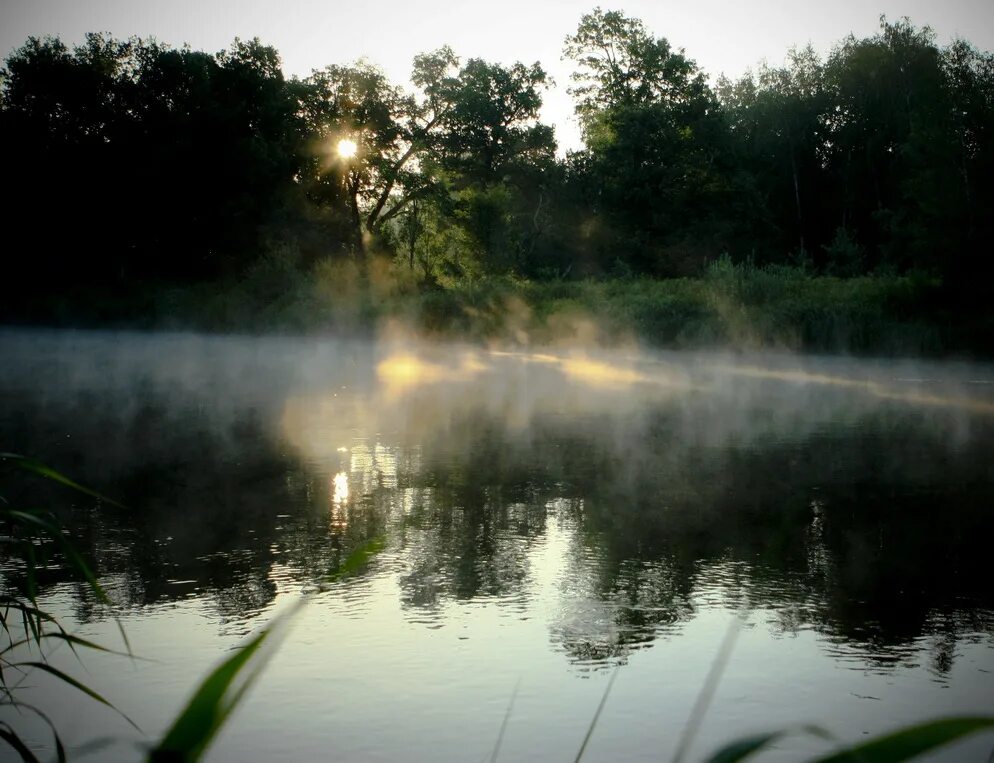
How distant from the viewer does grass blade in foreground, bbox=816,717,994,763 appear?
773mm

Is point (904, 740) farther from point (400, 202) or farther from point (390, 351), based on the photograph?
point (400, 202)

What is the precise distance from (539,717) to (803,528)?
4694 millimetres

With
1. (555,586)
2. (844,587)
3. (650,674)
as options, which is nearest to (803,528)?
(844,587)

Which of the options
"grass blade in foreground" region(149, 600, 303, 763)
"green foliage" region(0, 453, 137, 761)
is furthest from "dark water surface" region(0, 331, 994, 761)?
"grass blade in foreground" region(149, 600, 303, 763)

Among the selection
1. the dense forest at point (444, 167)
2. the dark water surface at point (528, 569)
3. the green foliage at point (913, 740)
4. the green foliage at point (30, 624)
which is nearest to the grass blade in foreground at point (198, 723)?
the dark water surface at point (528, 569)

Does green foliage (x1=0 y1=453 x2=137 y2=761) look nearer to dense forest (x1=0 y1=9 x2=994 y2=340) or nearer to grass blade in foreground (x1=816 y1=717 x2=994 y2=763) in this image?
grass blade in foreground (x1=816 y1=717 x2=994 y2=763)

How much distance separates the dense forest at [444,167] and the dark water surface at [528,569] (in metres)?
36.1

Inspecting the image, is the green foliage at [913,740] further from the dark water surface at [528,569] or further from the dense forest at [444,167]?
the dense forest at [444,167]

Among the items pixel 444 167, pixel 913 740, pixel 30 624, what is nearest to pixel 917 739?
pixel 913 740

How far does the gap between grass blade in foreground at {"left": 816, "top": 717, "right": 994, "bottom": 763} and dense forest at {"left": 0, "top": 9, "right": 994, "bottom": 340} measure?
49147 millimetres

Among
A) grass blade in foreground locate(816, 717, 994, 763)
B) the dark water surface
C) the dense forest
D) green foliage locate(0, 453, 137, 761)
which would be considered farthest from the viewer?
the dense forest

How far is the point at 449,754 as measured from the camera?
14.0 ft

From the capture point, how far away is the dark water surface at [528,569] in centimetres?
475

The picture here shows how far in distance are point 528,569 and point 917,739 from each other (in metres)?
6.72
